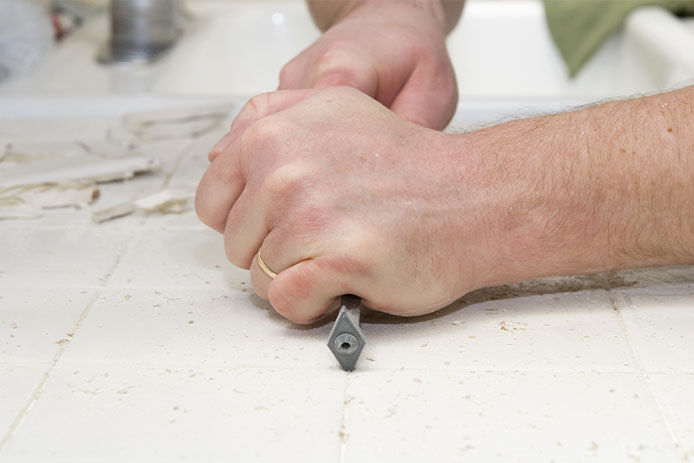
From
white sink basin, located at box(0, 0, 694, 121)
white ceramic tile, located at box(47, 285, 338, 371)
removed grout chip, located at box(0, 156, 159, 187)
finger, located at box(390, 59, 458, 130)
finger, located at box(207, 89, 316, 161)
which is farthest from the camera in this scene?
white sink basin, located at box(0, 0, 694, 121)

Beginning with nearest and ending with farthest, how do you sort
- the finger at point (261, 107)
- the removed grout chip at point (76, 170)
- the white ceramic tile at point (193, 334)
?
1. the white ceramic tile at point (193, 334)
2. the finger at point (261, 107)
3. the removed grout chip at point (76, 170)

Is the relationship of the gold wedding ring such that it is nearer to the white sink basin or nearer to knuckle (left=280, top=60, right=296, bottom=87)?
knuckle (left=280, top=60, right=296, bottom=87)

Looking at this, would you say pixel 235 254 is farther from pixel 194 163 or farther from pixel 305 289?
pixel 194 163

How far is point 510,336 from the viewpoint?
671mm

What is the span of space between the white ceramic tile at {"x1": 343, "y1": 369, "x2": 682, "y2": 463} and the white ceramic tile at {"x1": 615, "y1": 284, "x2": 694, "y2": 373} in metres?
0.04

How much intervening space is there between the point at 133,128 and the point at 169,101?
0.10 m

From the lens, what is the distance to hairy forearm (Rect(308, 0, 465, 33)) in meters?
1.02

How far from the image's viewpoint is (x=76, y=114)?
120 centimetres

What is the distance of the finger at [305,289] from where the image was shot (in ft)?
2.15

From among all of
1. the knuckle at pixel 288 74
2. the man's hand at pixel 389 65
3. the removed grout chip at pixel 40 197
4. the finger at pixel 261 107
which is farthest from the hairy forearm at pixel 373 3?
the removed grout chip at pixel 40 197

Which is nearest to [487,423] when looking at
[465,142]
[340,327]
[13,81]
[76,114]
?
[340,327]

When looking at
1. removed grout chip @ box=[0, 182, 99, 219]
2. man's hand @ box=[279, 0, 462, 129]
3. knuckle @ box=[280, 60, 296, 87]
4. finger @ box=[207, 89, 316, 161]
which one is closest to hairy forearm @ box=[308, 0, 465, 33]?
man's hand @ box=[279, 0, 462, 129]

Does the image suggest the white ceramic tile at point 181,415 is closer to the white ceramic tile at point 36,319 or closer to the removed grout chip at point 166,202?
the white ceramic tile at point 36,319

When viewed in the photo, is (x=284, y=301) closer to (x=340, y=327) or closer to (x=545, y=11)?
(x=340, y=327)
